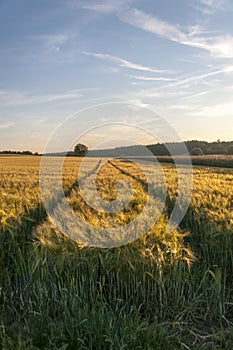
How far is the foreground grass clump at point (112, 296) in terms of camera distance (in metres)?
3.30

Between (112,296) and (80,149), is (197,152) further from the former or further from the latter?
(112,296)

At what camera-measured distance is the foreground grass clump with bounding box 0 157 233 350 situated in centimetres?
330

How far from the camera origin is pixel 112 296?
411 centimetres

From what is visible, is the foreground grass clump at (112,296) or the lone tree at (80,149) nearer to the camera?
the foreground grass clump at (112,296)

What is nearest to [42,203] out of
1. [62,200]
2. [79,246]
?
[62,200]

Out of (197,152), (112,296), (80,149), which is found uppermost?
(80,149)

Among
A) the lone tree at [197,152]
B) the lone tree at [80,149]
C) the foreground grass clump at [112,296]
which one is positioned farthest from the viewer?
A: the lone tree at [197,152]

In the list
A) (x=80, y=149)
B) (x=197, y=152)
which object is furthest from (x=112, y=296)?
(x=197, y=152)

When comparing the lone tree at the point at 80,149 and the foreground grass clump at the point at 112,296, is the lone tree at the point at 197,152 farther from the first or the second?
the foreground grass clump at the point at 112,296

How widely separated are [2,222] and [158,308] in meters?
2.48

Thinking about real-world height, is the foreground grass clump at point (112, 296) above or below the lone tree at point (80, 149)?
below

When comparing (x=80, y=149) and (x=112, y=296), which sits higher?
(x=80, y=149)

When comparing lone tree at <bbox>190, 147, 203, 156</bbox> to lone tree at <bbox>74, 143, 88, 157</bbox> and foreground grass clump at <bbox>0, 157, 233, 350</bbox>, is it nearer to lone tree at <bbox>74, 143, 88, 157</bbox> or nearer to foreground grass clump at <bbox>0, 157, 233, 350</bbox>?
lone tree at <bbox>74, 143, 88, 157</bbox>

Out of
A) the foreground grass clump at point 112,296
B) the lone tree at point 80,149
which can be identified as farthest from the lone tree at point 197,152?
the foreground grass clump at point 112,296
